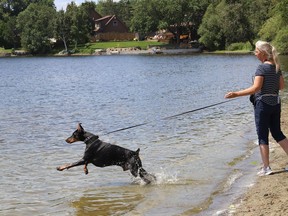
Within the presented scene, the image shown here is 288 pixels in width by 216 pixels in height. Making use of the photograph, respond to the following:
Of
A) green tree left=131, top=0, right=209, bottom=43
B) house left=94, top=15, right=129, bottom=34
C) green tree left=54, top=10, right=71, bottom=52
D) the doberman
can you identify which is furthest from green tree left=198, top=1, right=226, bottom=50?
the doberman

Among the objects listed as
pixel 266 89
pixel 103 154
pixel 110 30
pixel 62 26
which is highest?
pixel 62 26

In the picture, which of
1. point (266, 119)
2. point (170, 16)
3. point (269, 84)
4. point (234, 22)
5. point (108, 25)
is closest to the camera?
point (269, 84)

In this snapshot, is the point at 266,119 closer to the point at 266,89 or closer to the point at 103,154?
the point at 266,89

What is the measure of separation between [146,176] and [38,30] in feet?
352

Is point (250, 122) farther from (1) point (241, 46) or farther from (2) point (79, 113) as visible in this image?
(1) point (241, 46)

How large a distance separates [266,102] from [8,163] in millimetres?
6650

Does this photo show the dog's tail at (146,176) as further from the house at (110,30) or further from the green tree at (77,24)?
the house at (110,30)

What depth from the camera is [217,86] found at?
30641 mm

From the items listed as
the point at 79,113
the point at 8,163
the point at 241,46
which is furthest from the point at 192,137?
the point at 241,46

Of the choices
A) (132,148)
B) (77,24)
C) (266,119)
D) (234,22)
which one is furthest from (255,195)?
(77,24)

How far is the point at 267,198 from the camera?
704cm

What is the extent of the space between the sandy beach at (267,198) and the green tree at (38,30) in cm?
10683

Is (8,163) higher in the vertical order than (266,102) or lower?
lower

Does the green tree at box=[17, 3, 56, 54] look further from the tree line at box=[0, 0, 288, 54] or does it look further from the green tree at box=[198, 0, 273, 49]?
the green tree at box=[198, 0, 273, 49]
